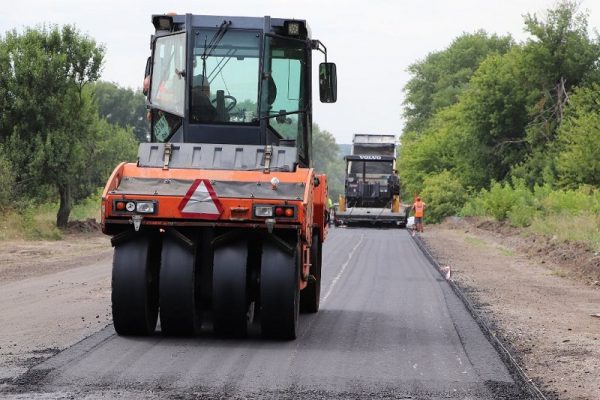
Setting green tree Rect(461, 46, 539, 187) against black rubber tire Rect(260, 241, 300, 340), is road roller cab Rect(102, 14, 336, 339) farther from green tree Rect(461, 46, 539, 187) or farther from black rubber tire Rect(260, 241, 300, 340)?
green tree Rect(461, 46, 539, 187)

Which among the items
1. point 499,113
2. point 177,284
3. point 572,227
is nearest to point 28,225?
point 572,227

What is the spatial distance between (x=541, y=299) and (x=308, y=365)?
962cm

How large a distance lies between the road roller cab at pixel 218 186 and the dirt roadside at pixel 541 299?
9.26 ft

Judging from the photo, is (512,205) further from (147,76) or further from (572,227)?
(147,76)

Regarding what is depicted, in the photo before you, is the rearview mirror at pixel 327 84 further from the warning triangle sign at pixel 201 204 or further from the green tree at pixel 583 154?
the green tree at pixel 583 154

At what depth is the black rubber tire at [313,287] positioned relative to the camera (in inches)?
555

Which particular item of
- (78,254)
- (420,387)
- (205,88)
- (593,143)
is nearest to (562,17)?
(593,143)

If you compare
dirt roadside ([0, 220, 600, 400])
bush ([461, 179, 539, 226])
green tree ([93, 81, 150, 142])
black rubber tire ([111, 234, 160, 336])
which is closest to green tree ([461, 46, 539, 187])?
bush ([461, 179, 539, 226])

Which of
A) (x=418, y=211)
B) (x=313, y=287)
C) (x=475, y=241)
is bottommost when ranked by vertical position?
(x=475, y=241)

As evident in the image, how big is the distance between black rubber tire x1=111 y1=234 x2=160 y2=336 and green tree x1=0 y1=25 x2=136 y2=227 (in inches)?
965

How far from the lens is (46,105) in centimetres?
3556

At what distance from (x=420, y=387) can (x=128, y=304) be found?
359 cm

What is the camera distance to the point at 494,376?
9750 mm

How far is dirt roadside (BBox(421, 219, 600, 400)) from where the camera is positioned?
10617 millimetres
